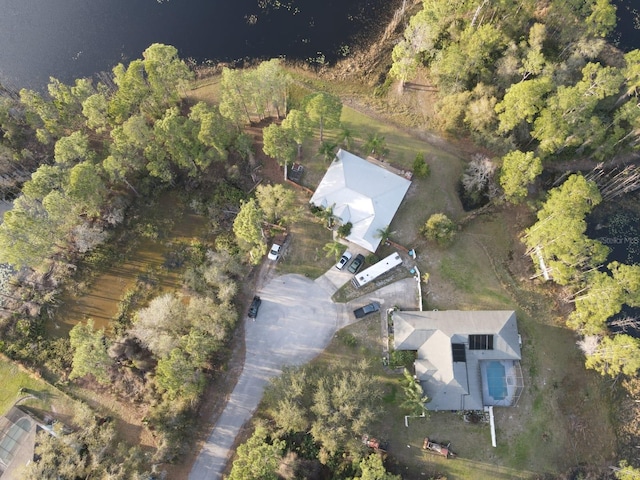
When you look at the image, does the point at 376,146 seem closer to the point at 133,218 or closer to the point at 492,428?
the point at 133,218

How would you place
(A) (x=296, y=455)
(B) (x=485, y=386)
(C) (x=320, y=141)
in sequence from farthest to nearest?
1. (C) (x=320, y=141)
2. (B) (x=485, y=386)
3. (A) (x=296, y=455)

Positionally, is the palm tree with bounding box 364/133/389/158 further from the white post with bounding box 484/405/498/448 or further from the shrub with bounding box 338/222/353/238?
the white post with bounding box 484/405/498/448

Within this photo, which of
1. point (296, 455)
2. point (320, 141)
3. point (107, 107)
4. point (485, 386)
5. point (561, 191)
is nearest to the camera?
point (296, 455)

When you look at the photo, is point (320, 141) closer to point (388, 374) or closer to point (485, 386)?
point (388, 374)

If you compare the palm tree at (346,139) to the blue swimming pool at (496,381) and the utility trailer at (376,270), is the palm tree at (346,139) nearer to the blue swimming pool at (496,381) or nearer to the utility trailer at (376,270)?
the utility trailer at (376,270)

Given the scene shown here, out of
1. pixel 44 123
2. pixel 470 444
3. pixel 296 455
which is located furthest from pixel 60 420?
pixel 470 444
